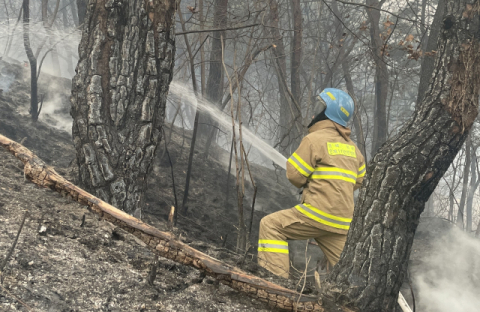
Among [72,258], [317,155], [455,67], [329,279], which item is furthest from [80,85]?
[455,67]

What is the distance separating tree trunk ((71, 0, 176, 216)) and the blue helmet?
1.47m

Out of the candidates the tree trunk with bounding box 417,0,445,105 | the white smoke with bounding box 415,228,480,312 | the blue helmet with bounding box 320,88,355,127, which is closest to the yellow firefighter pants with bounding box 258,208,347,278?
the blue helmet with bounding box 320,88,355,127

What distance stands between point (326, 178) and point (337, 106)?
0.68 metres

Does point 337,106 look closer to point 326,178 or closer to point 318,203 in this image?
point 326,178

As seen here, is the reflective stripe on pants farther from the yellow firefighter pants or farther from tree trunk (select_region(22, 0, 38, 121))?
tree trunk (select_region(22, 0, 38, 121))

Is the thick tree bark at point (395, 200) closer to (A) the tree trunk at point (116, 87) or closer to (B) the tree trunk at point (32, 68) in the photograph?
(A) the tree trunk at point (116, 87)

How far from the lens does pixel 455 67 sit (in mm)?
2385

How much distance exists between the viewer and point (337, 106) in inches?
136

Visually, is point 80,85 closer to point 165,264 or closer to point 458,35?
point 165,264

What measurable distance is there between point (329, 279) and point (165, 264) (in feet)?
3.07

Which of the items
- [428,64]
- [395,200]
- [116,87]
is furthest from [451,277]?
[116,87]

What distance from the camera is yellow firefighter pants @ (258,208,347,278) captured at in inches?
125

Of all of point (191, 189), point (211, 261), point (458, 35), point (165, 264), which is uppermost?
point (458, 35)

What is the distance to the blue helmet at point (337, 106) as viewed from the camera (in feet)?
11.3
